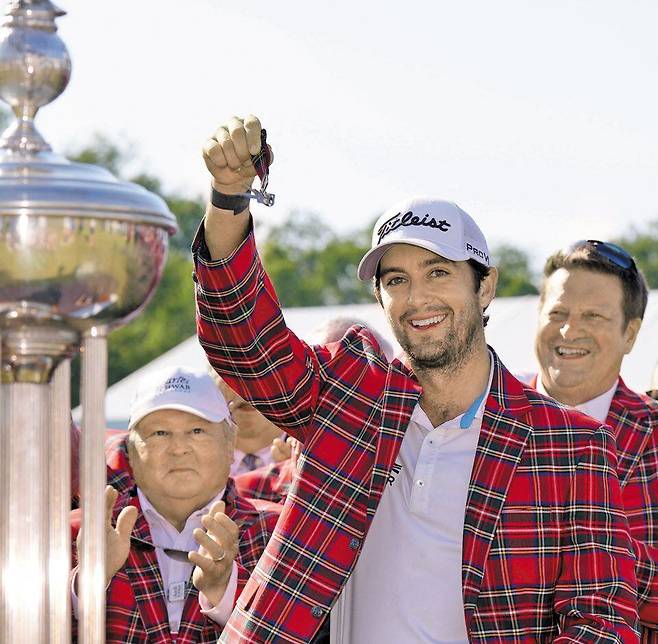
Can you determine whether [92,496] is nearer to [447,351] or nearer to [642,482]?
[447,351]

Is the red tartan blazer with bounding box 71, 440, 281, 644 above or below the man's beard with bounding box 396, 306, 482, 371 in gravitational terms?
below

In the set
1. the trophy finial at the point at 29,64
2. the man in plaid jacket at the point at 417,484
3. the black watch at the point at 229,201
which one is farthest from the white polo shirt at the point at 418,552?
Result: the trophy finial at the point at 29,64

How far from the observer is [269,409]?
124 inches

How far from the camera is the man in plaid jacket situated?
3.00 metres

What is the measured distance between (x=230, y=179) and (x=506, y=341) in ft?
26.9

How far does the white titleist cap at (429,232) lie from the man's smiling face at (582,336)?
44.5 inches

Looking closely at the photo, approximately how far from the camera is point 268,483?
501 centimetres

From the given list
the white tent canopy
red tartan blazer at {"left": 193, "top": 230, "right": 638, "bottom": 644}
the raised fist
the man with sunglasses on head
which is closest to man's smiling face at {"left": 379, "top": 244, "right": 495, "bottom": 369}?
red tartan blazer at {"left": 193, "top": 230, "right": 638, "bottom": 644}

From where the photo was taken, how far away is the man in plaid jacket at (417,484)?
118 inches

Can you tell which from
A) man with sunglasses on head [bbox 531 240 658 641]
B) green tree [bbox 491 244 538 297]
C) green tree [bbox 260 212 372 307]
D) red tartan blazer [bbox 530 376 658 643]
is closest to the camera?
red tartan blazer [bbox 530 376 658 643]

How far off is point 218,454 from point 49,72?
265 centimetres

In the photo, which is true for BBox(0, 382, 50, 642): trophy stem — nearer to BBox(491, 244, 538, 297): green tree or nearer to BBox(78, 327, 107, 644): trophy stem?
BBox(78, 327, 107, 644): trophy stem

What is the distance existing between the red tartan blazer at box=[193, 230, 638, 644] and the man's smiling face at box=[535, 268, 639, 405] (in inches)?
47.7

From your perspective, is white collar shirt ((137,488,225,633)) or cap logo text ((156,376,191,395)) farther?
cap logo text ((156,376,191,395))
